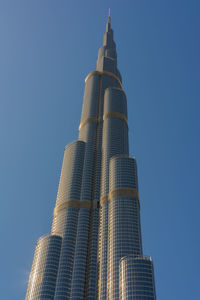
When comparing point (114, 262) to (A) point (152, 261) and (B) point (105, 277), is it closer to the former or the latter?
(B) point (105, 277)

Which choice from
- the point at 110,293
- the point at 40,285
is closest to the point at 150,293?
the point at 110,293

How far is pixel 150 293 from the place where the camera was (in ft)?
549

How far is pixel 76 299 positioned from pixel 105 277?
70.8 feet

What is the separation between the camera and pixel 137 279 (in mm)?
170875

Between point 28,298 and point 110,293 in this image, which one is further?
point 28,298

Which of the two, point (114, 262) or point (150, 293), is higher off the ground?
point (114, 262)

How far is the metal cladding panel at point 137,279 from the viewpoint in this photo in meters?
167

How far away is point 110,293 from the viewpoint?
183375 millimetres

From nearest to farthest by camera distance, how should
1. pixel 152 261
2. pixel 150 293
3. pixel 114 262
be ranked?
pixel 150 293
pixel 152 261
pixel 114 262

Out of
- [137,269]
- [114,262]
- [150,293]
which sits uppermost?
[114,262]

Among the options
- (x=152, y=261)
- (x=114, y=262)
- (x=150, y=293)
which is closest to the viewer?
(x=150, y=293)

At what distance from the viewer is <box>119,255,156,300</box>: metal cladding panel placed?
548 ft

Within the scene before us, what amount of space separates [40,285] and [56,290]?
990 centimetres

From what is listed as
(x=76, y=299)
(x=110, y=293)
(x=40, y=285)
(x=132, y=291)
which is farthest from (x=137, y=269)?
(x=40, y=285)
